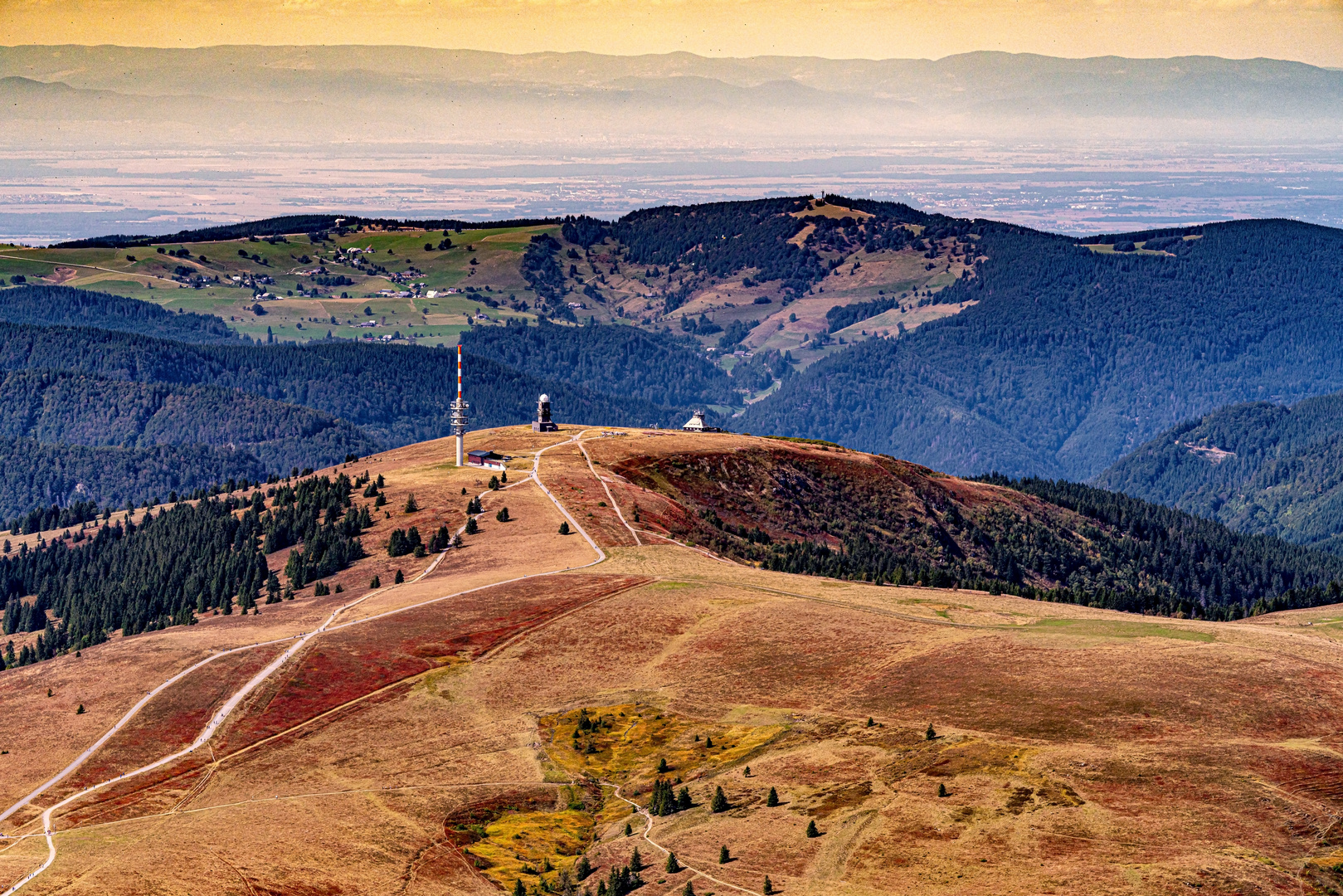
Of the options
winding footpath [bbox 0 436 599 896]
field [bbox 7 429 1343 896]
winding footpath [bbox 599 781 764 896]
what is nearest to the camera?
winding footpath [bbox 599 781 764 896]

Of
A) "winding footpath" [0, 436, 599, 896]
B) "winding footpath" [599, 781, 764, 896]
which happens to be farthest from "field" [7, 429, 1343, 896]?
"winding footpath" [0, 436, 599, 896]

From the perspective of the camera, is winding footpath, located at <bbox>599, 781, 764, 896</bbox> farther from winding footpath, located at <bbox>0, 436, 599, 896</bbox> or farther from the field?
winding footpath, located at <bbox>0, 436, 599, 896</bbox>

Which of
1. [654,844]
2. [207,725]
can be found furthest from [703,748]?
[207,725]

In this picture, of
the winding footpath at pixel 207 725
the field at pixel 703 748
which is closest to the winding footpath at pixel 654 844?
the field at pixel 703 748

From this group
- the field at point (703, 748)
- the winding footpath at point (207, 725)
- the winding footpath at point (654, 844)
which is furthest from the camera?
the winding footpath at point (207, 725)

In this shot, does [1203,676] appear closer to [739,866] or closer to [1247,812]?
[1247,812]

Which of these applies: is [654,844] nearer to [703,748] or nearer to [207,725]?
[703,748]

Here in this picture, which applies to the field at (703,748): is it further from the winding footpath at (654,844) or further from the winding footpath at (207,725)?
the winding footpath at (207,725)

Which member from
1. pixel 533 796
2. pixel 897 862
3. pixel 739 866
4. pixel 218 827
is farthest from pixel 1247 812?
pixel 218 827

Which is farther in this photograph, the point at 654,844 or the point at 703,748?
the point at 703,748
